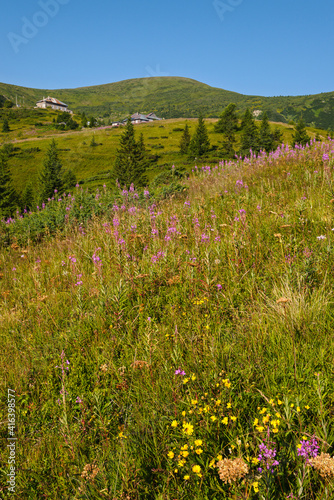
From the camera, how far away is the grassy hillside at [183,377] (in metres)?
1.39

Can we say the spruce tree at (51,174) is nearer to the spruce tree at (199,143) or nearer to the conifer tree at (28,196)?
the conifer tree at (28,196)

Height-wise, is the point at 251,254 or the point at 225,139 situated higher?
the point at 225,139

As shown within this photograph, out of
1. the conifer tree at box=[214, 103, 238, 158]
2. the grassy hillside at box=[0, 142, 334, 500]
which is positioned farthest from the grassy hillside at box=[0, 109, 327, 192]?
the grassy hillside at box=[0, 142, 334, 500]

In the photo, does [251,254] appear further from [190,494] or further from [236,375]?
[190,494]

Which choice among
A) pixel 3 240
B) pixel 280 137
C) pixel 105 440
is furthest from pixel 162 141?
pixel 105 440

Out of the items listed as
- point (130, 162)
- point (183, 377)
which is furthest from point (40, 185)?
point (183, 377)

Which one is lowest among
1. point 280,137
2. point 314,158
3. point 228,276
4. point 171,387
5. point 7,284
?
point 7,284

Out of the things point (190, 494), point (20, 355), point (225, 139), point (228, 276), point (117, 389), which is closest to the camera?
point (190, 494)

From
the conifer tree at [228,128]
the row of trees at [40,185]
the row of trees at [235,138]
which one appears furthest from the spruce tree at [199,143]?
the row of trees at [40,185]

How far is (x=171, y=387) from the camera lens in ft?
6.00

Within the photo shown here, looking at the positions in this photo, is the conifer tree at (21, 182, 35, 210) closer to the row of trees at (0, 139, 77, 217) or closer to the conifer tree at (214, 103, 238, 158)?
the row of trees at (0, 139, 77, 217)

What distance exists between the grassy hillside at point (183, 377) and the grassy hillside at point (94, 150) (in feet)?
187

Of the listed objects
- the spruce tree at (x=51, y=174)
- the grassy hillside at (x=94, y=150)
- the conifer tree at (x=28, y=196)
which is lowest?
the conifer tree at (x=28, y=196)

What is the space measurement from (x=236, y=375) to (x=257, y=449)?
1.54 ft
